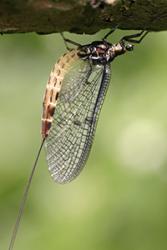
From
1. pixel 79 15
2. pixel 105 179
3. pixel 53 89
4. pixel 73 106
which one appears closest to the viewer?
pixel 79 15

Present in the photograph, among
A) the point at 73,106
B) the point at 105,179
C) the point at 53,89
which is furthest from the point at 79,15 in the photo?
the point at 105,179

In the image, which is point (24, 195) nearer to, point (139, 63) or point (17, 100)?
point (17, 100)

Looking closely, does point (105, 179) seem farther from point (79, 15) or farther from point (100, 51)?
point (79, 15)

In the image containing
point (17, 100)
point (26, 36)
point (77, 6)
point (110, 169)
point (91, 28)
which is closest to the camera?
point (77, 6)

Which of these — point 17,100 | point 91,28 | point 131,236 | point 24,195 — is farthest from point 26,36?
point 91,28

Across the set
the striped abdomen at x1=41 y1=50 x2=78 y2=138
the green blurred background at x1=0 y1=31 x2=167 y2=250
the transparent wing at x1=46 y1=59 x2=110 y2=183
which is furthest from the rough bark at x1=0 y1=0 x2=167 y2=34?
the green blurred background at x1=0 y1=31 x2=167 y2=250

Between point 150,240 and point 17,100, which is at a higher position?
point 17,100
